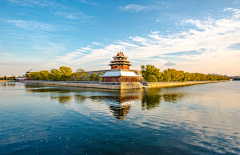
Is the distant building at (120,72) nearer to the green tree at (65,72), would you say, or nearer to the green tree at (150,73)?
the green tree at (150,73)

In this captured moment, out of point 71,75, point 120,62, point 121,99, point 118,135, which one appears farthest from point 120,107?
point 71,75

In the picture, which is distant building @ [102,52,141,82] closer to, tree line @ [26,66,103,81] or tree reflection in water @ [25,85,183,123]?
tree line @ [26,66,103,81]

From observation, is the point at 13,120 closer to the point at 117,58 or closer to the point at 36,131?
the point at 36,131

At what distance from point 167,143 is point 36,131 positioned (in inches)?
405

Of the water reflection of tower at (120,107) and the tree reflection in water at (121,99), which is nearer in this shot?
the water reflection of tower at (120,107)

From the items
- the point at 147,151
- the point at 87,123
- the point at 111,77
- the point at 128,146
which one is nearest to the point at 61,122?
the point at 87,123

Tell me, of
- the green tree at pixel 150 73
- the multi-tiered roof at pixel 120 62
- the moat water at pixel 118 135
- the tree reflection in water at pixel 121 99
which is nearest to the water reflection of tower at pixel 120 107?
the tree reflection in water at pixel 121 99

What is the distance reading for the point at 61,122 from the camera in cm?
1491

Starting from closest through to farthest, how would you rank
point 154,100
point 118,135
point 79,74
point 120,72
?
point 118,135, point 154,100, point 120,72, point 79,74

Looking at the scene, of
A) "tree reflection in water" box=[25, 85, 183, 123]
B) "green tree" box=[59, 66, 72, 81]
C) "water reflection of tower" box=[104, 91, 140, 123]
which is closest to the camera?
"water reflection of tower" box=[104, 91, 140, 123]

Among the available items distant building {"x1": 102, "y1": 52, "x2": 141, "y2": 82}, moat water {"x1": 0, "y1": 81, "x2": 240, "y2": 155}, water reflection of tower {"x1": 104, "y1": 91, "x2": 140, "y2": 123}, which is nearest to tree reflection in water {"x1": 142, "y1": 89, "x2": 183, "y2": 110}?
water reflection of tower {"x1": 104, "y1": 91, "x2": 140, "y2": 123}

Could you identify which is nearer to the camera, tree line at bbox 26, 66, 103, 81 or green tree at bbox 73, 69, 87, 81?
tree line at bbox 26, 66, 103, 81

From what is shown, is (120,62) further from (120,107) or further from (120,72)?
(120,107)

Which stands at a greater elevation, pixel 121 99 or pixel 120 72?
pixel 120 72
